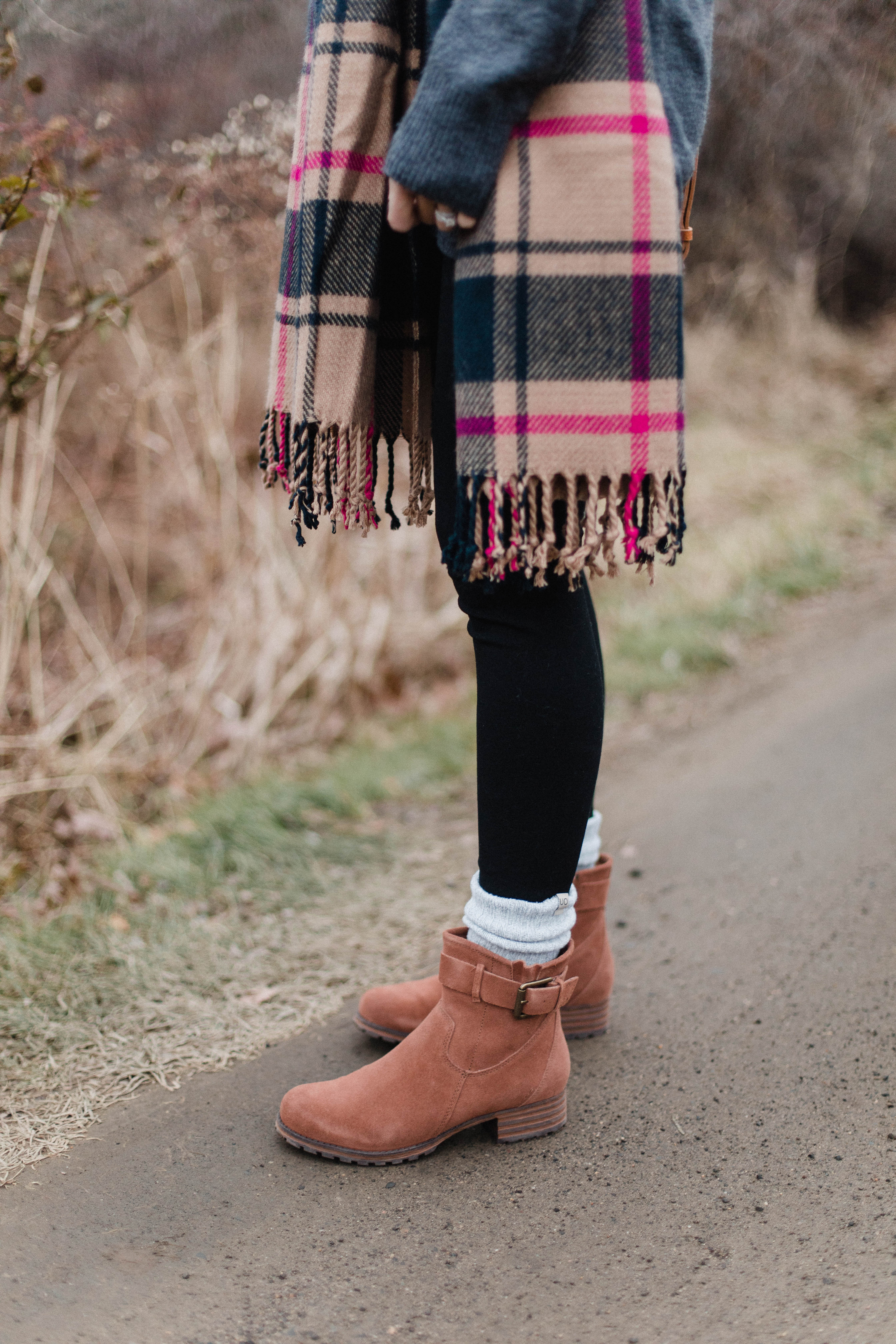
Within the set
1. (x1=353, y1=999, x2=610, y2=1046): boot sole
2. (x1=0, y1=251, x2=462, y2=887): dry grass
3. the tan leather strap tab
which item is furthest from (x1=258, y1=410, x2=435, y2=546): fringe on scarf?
(x1=0, y1=251, x2=462, y2=887): dry grass

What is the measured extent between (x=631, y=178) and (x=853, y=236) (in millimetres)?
6632

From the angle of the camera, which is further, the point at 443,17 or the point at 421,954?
the point at 421,954

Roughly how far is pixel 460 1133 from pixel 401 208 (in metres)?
1.10

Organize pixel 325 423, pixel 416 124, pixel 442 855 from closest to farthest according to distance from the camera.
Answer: pixel 416 124
pixel 325 423
pixel 442 855

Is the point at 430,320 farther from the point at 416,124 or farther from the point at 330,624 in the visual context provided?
the point at 330,624

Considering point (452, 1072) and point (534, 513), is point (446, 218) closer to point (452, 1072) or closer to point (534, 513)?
point (534, 513)

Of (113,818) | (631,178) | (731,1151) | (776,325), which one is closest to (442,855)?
(113,818)

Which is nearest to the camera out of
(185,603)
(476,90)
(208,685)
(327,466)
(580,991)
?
(476,90)

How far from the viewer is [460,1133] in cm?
126

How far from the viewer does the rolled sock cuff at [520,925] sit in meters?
1.16

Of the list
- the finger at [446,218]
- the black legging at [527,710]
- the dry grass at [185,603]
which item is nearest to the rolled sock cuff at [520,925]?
the black legging at [527,710]

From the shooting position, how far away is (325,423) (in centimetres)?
112

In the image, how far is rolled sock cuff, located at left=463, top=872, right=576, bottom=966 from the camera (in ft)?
3.80

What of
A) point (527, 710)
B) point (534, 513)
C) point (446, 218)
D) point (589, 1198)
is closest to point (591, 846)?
point (527, 710)
